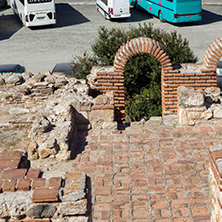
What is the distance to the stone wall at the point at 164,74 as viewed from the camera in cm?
1169

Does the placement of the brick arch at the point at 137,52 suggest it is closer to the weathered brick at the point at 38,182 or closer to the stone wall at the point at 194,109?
the stone wall at the point at 194,109

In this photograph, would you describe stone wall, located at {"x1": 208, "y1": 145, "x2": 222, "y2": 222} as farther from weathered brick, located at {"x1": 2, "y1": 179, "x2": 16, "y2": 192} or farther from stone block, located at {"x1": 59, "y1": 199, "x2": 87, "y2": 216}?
weathered brick, located at {"x1": 2, "y1": 179, "x2": 16, "y2": 192}

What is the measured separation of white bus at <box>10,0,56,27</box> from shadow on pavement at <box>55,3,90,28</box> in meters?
1.49

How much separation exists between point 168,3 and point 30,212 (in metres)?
24.7

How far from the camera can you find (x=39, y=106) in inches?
447

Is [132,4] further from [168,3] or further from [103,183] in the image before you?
[103,183]

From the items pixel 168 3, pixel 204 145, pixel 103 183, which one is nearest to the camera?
pixel 103 183

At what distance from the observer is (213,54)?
1176 cm

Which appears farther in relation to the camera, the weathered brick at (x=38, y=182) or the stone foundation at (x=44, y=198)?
the weathered brick at (x=38, y=182)

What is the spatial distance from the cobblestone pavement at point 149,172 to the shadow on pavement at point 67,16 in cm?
2167

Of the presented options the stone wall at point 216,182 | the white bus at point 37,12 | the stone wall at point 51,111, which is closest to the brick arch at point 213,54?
the stone wall at point 51,111

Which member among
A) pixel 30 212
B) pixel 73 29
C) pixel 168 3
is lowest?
pixel 73 29

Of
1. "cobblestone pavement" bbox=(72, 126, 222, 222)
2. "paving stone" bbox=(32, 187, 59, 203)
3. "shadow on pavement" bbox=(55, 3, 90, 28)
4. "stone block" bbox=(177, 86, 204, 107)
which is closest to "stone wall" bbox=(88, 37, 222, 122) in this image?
"stone block" bbox=(177, 86, 204, 107)

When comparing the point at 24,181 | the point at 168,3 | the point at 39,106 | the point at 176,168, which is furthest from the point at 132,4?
the point at 24,181
